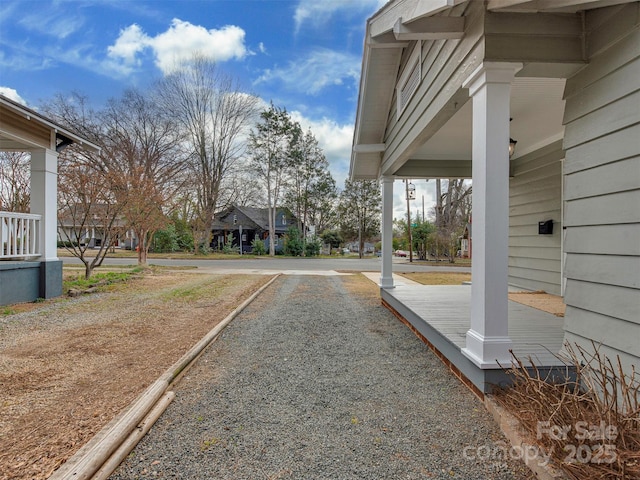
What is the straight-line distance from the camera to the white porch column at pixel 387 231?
244 inches

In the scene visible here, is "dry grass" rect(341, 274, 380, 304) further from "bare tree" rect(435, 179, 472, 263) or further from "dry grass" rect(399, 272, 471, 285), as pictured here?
"bare tree" rect(435, 179, 472, 263)

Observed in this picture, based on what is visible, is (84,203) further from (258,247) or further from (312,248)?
(312,248)

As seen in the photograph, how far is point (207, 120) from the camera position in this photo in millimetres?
24281

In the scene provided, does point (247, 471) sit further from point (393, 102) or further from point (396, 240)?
point (396, 240)

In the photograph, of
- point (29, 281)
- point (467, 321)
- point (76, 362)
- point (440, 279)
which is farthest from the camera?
point (440, 279)

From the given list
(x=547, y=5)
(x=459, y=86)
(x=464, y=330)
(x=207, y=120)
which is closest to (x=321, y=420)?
(x=464, y=330)

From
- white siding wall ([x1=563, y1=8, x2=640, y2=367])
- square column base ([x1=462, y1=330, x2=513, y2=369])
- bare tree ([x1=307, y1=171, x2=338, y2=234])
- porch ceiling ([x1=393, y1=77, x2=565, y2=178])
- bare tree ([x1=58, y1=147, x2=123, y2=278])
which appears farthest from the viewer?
bare tree ([x1=307, y1=171, x2=338, y2=234])

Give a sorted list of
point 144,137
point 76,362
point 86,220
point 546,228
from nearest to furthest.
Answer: point 76,362 < point 546,228 < point 86,220 < point 144,137

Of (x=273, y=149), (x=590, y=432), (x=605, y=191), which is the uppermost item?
(x=273, y=149)

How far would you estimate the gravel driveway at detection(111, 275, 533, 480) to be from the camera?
1.77m

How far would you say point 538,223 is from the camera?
575 cm

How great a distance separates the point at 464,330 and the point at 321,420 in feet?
5.93

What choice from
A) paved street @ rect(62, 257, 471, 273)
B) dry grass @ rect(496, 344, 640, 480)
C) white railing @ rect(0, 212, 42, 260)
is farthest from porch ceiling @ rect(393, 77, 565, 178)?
paved street @ rect(62, 257, 471, 273)

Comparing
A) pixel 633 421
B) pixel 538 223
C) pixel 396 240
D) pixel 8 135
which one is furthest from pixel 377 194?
pixel 633 421
